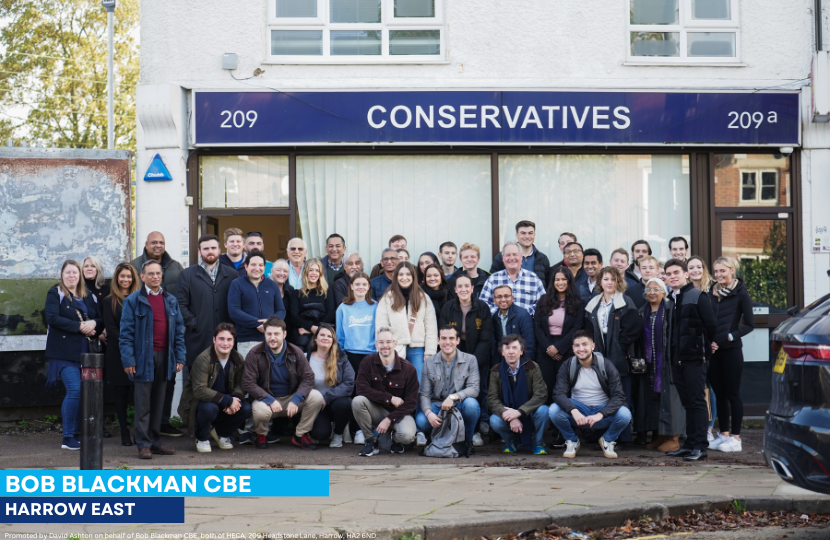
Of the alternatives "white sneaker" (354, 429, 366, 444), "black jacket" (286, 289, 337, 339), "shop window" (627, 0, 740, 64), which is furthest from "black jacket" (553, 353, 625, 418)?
"shop window" (627, 0, 740, 64)

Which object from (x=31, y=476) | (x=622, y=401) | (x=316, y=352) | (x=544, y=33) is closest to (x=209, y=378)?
(x=316, y=352)

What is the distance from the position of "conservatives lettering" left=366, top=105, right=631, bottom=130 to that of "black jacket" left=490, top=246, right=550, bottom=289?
1894mm

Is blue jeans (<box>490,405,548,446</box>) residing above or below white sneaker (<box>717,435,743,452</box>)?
above

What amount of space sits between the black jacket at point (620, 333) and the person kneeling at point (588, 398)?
11.7 inches

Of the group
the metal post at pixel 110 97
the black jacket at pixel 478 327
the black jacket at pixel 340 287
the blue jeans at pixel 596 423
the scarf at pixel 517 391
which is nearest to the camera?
the blue jeans at pixel 596 423

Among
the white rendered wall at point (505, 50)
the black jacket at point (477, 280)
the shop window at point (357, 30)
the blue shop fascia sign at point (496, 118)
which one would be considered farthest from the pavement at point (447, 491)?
the shop window at point (357, 30)

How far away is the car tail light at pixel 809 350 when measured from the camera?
5.06 metres

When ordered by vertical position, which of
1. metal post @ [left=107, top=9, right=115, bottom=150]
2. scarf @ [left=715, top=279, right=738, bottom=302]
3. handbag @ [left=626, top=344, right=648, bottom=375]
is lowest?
handbag @ [left=626, top=344, right=648, bottom=375]

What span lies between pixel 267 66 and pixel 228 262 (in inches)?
115

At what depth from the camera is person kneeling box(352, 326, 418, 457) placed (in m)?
9.07

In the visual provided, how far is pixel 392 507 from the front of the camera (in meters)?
6.20

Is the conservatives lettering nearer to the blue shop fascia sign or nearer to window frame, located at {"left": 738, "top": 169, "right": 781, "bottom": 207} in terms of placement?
the blue shop fascia sign

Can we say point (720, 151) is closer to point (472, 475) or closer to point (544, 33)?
point (544, 33)

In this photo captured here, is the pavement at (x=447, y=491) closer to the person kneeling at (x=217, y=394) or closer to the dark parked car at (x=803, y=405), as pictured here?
the person kneeling at (x=217, y=394)
